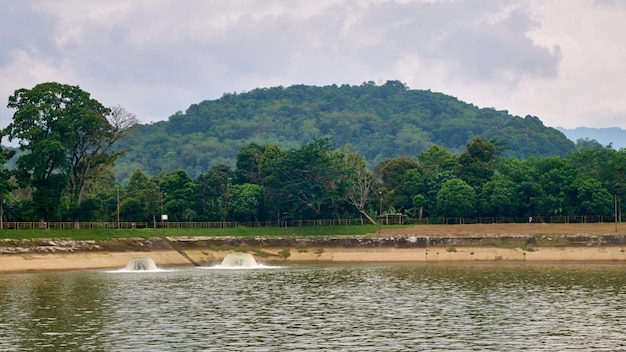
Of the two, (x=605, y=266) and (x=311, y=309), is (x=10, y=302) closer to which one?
(x=311, y=309)


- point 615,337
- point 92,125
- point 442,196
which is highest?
point 92,125

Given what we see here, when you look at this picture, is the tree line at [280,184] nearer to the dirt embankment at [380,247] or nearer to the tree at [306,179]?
the tree at [306,179]

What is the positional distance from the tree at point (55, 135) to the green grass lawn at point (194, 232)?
10928 mm

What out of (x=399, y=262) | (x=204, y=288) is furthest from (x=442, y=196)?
(x=204, y=288)

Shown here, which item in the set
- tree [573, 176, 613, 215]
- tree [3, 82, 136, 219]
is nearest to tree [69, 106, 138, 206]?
tree [3, 82, 136, 219]

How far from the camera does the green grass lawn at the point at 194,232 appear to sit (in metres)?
107

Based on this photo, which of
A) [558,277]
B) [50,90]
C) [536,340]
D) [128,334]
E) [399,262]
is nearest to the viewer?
[536,340]

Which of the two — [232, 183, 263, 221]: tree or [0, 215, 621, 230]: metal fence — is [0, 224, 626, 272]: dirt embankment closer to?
[0, 215, 621, 230]: metal fence

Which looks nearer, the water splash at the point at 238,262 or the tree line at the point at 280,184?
the water splash at the point at 238,262

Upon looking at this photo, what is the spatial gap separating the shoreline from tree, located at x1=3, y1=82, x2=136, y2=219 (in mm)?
17303

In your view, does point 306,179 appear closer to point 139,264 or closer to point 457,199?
Answer: point 457,199

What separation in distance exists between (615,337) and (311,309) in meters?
20.7

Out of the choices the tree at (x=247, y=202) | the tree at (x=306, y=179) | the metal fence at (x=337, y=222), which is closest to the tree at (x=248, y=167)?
the tree at (x=247, y=202)

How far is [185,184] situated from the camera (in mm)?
151625
